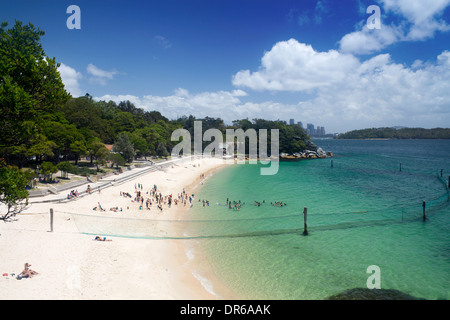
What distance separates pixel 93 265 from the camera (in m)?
12.2

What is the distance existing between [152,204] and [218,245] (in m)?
11.3

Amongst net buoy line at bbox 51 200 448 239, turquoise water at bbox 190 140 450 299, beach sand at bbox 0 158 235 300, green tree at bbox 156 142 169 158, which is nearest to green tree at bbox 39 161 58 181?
beach sand at bbox 0 158 235 300

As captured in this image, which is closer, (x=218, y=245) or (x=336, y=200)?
(x=218, y=245)

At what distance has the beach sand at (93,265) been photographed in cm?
1011

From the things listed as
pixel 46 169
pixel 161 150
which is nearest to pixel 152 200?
pixel 46 169

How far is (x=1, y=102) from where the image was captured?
24.9 feet

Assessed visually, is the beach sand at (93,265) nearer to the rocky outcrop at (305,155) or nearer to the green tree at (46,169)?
the green tree at (46,169)

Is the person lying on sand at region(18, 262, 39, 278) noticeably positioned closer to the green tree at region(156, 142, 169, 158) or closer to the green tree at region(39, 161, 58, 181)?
the green tree at region(39, 161, 58, 181)

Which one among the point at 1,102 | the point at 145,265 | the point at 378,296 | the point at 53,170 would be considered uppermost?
the point at 1,102

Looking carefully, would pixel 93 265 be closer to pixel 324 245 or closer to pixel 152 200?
pixel 324 245

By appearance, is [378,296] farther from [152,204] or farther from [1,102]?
[152,204]
